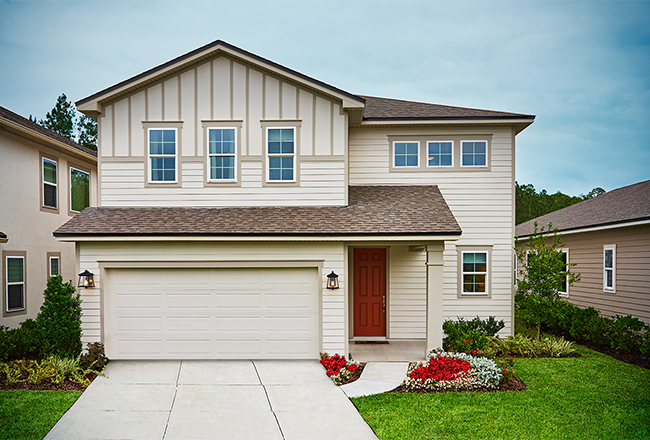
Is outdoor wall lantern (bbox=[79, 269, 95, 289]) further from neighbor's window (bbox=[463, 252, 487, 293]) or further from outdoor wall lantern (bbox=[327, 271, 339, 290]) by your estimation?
neighbor's window (bbox=[463, 252, 487, 293])

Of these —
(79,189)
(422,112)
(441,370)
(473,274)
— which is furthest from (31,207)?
(473,274)

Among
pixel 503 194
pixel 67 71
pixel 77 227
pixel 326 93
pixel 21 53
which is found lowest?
pixel 77 227

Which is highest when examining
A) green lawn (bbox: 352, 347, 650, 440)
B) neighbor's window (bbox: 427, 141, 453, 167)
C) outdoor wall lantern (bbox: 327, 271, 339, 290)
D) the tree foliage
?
neighbor's window (bbox: 427, 141, 453, 167)

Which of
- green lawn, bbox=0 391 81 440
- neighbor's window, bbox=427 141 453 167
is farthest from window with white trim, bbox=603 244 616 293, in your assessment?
green lawn, bbox=0 391 81 440

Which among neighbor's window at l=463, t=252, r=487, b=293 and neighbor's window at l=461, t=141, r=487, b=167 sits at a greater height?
neighbor's window at l=461, t=141, r=487, b=167

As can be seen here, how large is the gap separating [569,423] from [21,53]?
19.9 m

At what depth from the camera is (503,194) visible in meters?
12.1

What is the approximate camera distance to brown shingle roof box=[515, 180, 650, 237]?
12172mm

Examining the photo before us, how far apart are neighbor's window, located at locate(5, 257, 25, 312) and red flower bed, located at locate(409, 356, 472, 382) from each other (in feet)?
35.3

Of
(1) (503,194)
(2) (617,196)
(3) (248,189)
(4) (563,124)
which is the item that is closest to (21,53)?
(3) (248,189)

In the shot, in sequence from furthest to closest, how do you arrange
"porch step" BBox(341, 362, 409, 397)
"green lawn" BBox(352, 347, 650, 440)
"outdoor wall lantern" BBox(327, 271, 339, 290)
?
"outdoor wall lantern" BBox(327, 271, 339, 290) → "porch step" BBox(341, 362, 409, 397) → "green lawn" BBox(352, 347, 650, 440)

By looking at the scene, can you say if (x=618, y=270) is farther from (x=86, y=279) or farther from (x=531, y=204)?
(x=531, y=204)

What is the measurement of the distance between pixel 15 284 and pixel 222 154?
7.06 meters

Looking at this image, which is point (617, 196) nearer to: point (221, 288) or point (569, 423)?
point (569, 423)
